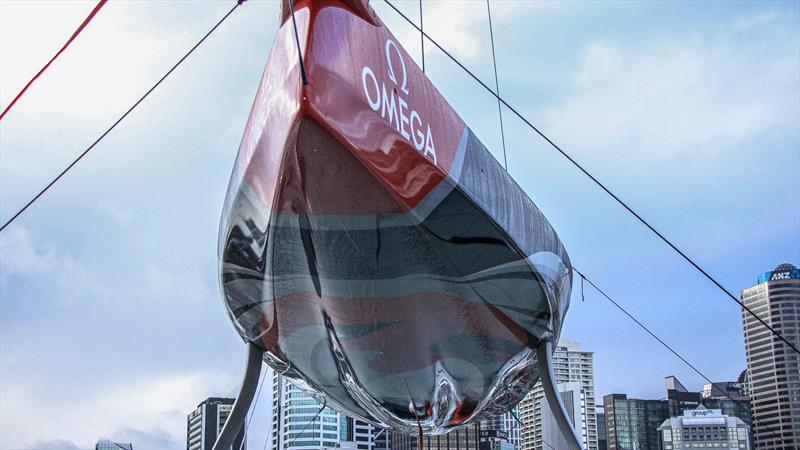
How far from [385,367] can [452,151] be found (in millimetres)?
2420

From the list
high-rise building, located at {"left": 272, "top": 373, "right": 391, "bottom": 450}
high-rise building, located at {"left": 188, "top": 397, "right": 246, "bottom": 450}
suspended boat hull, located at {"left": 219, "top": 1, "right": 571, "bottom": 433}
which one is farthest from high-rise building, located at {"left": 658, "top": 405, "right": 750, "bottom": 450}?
suspended boat hull, located at {"left": 219, "top": 1, "right": 571, "bottom": 433}

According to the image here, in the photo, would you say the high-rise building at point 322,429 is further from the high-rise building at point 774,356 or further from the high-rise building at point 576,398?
the high-rise building at point 774,356

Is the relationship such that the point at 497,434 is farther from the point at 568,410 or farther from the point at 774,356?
the point at 774,356

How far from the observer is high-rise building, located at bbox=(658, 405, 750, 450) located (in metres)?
141

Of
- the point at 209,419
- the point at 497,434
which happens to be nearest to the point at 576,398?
the point at 497,434

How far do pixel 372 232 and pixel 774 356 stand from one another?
183 m

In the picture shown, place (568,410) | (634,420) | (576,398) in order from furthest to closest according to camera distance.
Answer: (634,420) → (576,398) → (568,410)

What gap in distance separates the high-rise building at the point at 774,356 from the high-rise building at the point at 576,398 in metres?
27.9

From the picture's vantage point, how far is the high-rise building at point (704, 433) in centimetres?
14100

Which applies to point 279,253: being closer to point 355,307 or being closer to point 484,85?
point 355,307

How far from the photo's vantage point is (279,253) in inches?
294

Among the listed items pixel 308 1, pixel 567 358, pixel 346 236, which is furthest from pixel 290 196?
pixel 567 358

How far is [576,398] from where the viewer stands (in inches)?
5300

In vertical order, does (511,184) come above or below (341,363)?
above
